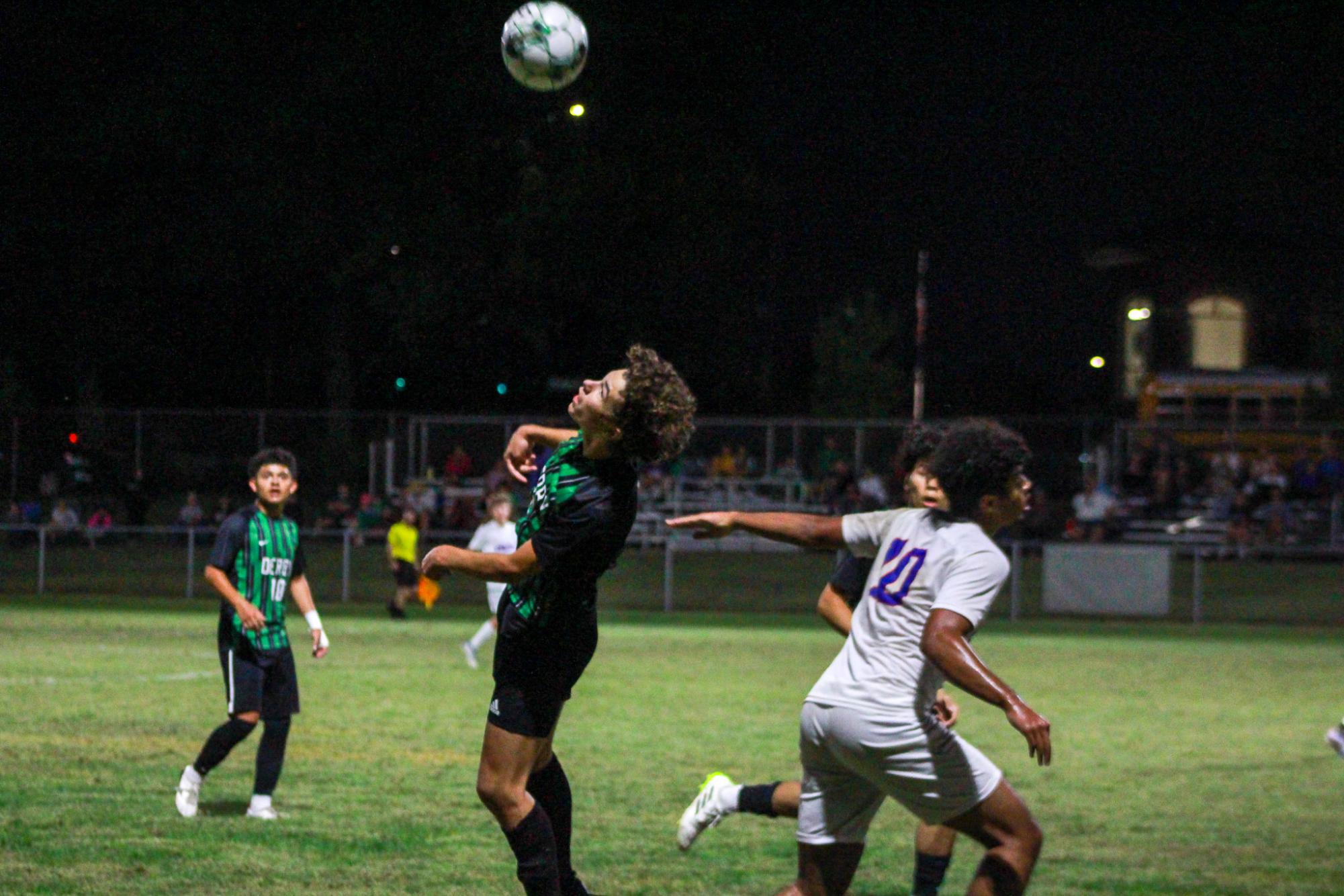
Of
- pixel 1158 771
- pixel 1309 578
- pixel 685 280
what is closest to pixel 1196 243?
pixel 685 280

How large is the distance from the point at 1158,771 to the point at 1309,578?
62.9 ft

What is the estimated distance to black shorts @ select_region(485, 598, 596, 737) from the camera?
597 cm

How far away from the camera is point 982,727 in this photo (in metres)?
13.2

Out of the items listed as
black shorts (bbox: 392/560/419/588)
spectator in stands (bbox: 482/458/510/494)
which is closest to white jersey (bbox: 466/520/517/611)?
black shorts (bbox: 392/560/419/588)

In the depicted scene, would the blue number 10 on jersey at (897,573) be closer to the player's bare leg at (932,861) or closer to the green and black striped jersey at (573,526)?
the green and black striped jersey at (573,526)

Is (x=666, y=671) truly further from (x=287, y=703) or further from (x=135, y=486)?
(x=135, y=486)

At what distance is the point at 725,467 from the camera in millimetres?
33156

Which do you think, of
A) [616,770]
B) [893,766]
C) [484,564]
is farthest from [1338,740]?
[616,770]

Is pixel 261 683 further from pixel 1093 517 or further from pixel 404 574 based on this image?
pixel 1093 517

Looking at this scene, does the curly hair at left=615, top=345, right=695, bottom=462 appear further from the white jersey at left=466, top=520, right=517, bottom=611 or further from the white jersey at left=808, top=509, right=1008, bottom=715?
the white jersey at left=466, top=520, right=517, bottom=611

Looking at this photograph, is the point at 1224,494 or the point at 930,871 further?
the point at 1224,494

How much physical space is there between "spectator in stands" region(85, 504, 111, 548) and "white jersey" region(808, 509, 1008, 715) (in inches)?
896

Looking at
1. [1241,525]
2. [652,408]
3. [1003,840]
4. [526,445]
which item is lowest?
[1003,840]

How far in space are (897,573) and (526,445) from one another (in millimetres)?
1774
